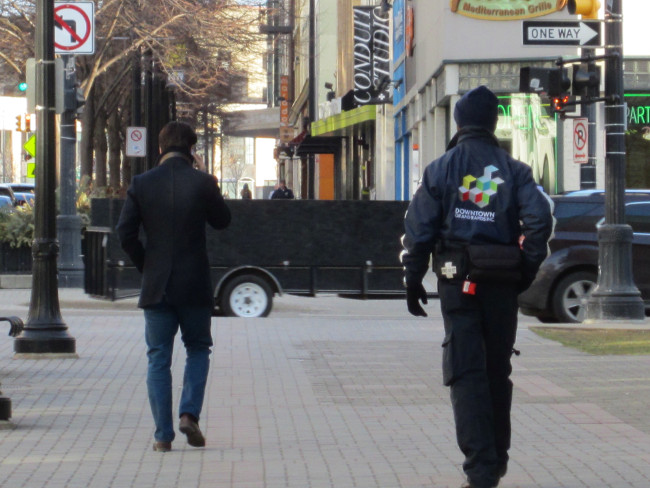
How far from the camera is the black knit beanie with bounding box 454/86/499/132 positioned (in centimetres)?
620

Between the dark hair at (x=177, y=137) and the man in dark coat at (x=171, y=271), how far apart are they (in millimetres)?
155

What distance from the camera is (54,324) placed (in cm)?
1152

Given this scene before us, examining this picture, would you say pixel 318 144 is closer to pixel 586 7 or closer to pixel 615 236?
pixel 586 7

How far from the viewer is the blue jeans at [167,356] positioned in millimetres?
7203

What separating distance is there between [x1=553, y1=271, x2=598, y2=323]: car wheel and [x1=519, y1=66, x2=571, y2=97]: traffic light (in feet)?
7.49

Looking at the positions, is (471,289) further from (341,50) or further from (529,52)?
(341,50)

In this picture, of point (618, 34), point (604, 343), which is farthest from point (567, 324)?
point (618, 34)

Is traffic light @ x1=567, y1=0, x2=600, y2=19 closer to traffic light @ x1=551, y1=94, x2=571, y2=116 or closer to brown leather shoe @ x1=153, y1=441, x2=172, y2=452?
traffic light @ x1=551, y1=94, x2=571, y2=116

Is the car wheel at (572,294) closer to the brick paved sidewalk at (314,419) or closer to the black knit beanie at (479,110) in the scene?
the brick paved sidewalk at (314,419)

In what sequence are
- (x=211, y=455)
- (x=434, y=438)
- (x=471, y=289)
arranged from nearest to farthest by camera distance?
(x=471, y=289), (x=211, y=455), (x=434, y=438)

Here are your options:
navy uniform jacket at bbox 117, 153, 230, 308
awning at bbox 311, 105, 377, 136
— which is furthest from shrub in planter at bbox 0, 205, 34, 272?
awning at bbox 311, 105, 377, 136

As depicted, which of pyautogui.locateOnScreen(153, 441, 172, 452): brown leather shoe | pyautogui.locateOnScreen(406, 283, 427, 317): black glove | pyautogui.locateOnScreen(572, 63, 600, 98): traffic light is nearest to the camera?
pyautogui.locateOnScreen(406, 283, 427, 317): black glove

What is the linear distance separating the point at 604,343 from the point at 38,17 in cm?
635

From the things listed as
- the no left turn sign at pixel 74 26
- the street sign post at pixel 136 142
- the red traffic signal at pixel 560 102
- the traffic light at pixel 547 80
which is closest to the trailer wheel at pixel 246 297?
the no left turn sign at pixel 74 26
